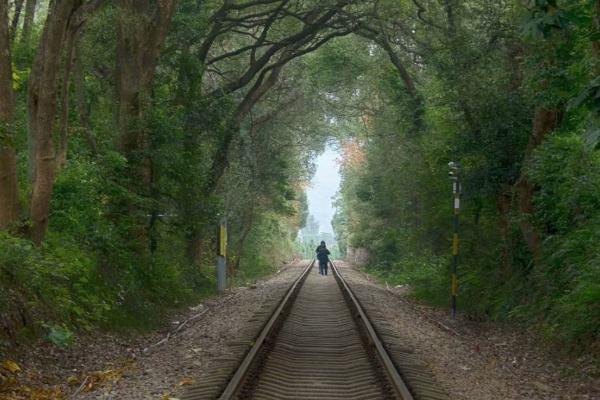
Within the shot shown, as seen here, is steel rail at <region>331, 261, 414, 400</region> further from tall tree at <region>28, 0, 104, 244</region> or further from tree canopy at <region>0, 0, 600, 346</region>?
tall tree at <region>28, 0, 104, 244</region>

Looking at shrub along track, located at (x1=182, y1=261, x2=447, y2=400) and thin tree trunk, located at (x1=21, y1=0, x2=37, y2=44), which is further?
thin tree trunk, located at (x1=21, y1=0, x2=37, y2=44)

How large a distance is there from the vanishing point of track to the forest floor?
692 millimetres

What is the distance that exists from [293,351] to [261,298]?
35.5ft

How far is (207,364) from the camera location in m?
10.7

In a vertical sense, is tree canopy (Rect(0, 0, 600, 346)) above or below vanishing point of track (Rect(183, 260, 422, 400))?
above

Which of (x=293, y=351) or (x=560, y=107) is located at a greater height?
(x=560, y=107)

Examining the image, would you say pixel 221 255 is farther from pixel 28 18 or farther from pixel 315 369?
pixel 315 369

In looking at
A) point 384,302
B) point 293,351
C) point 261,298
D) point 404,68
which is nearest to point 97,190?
point 293,351

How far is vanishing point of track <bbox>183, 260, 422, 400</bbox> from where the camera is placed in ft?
28.5

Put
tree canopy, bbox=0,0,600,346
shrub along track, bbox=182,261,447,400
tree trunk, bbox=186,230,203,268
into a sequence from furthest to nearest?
tree trunk, bbox=186,230,203,268, tree canopy, bbox=0,0,600,346, shrub along track, bbox=182,261,447,400

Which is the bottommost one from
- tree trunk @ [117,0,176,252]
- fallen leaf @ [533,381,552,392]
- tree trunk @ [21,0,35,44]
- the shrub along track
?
fallen leaf @ [533,381,552,392]

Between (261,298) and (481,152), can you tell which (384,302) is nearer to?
(261,298)

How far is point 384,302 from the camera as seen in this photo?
22.4m

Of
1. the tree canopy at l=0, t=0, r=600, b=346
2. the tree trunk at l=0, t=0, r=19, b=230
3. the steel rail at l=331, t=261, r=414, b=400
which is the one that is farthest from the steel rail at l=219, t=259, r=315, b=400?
the tree trunk at l=0, t=0, r=19, b=230
